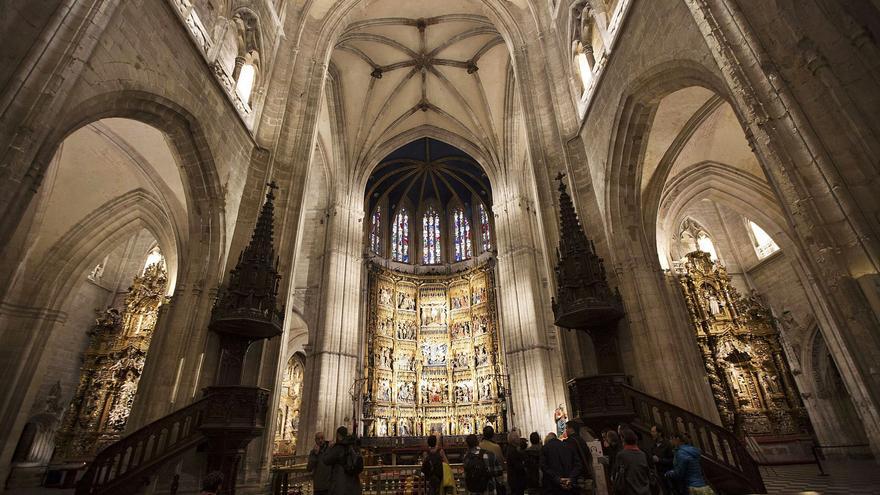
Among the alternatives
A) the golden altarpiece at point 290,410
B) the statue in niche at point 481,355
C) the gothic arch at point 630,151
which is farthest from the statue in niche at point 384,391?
the gothic arch at point 630,151

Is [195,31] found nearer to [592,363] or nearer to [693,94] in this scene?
[592,363]

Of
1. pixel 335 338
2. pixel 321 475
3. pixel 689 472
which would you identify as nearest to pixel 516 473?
pixel 689 472

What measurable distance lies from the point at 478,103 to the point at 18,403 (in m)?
19.4

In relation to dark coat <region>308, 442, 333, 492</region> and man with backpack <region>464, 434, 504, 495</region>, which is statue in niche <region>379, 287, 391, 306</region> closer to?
dark coat <region>308, 442, 333, 492</region>

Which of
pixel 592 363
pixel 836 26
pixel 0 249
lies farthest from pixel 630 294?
pixel 0 249

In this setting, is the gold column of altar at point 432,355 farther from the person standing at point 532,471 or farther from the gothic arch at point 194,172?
the person standing at point 532,471

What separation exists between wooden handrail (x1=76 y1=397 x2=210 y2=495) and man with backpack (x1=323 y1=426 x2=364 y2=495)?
9.36ft

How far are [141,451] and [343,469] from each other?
3435mm

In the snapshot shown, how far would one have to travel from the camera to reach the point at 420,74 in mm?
20047

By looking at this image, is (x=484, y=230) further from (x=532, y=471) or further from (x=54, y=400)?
(x=532, y=471)

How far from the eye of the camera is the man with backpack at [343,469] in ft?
14.1

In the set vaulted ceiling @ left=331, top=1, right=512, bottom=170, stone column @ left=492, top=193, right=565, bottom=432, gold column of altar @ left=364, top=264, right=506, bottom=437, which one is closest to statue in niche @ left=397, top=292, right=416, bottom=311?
gold column of altar @ left=364, top=264, right=506, bottom=437

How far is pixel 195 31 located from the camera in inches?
311

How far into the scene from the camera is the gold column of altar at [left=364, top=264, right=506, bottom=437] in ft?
65.7
